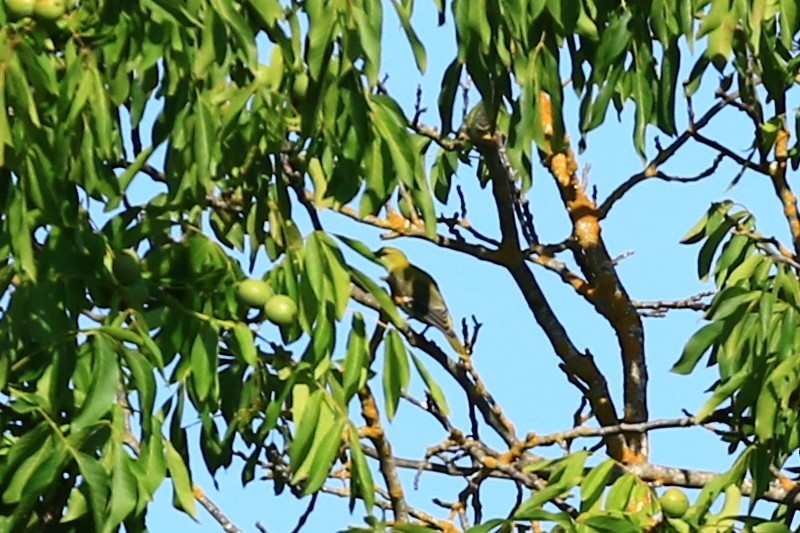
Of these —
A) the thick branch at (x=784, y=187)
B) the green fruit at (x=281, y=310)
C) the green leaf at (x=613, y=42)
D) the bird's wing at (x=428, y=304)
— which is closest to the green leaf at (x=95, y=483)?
the green fruit at (x=281, y=310)

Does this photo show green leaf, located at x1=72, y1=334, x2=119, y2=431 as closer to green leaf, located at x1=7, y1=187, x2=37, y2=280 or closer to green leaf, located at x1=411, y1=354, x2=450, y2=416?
green leaf, located at x1=7, y1=187, x2=37, y2=280

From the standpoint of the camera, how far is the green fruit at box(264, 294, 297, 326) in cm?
294

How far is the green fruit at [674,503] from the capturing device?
3.65m

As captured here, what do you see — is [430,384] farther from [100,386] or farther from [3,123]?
[3,123]

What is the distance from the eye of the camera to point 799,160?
502 cm

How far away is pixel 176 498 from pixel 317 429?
0.26 m

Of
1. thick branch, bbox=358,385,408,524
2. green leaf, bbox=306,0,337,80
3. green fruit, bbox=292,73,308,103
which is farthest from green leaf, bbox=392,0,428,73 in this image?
thick branch, bbox=358,385,408,524

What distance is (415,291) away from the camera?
4.47 m

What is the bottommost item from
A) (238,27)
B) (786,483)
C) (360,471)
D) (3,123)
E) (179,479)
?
(179,479)

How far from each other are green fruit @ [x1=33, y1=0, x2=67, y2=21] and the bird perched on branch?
1.85m

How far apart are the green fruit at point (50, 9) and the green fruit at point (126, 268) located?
47 cm

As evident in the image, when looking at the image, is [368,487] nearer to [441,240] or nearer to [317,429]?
[317,429]

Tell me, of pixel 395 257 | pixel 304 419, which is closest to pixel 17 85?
pixel 304 419

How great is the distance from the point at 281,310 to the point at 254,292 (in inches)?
3.3
